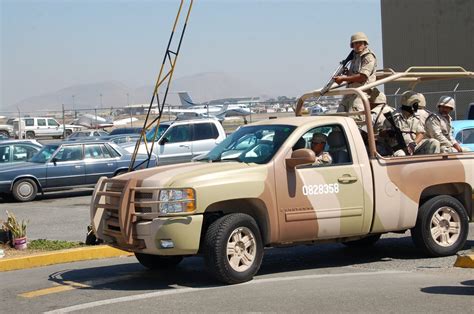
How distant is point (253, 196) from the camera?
336 inches

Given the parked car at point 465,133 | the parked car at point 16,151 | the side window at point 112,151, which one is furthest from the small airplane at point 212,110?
the parked car at point 465,133

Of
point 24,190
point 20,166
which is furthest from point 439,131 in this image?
point 20,166

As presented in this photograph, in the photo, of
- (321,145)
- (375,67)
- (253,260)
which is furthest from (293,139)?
(375,67)

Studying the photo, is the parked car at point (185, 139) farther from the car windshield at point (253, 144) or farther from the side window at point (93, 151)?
the car windshield at point (253, 144)

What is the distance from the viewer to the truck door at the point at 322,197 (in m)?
8.77

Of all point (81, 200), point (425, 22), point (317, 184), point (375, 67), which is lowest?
point (81, 200)

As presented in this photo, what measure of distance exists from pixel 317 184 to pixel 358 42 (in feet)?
8.19

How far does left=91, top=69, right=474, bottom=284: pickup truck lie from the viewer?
8258 millimetres

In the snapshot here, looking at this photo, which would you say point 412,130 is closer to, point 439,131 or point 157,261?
point 439,131

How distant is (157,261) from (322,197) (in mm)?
2235

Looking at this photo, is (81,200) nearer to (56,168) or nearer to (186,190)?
(56,168)

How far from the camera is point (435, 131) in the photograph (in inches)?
410

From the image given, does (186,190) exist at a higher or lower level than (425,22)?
lower

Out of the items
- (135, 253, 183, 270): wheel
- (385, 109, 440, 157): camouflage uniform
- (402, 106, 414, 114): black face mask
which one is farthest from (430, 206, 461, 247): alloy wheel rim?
(135, 253, 183, 270): wheel
